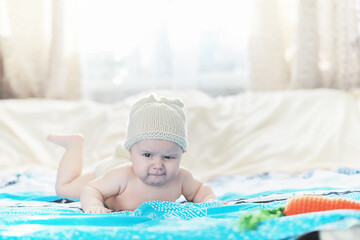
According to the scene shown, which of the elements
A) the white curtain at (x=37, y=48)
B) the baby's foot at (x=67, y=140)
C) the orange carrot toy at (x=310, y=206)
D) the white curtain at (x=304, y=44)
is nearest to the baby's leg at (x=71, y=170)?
the baby's foot at (x=67, y=140)

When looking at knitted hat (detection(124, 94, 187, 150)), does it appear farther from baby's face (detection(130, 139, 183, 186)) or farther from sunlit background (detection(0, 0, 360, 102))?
sunlit background (detection(0, 0, 360, 102))

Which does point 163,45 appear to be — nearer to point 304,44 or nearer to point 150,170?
point 304,44

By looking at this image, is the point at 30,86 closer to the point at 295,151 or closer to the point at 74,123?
the point at 74,123

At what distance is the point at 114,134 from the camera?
2357mm

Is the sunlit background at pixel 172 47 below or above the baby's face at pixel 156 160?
above

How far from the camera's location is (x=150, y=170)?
1.36 metres

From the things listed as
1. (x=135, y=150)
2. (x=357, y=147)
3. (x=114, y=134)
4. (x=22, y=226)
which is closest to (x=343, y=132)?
(x=357, y=147)

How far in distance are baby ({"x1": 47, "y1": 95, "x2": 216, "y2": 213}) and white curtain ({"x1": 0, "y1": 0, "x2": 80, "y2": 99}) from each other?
143cm

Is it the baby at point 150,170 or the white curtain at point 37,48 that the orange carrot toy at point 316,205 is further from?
the white curtain at point 37,48

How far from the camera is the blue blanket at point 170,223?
894 mm

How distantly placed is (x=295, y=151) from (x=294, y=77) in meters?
0.54

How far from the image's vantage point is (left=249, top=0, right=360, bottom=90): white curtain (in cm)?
249

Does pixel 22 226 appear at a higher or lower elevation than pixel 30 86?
lower

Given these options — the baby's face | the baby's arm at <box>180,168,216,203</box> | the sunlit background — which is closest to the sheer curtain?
the sunlit background
